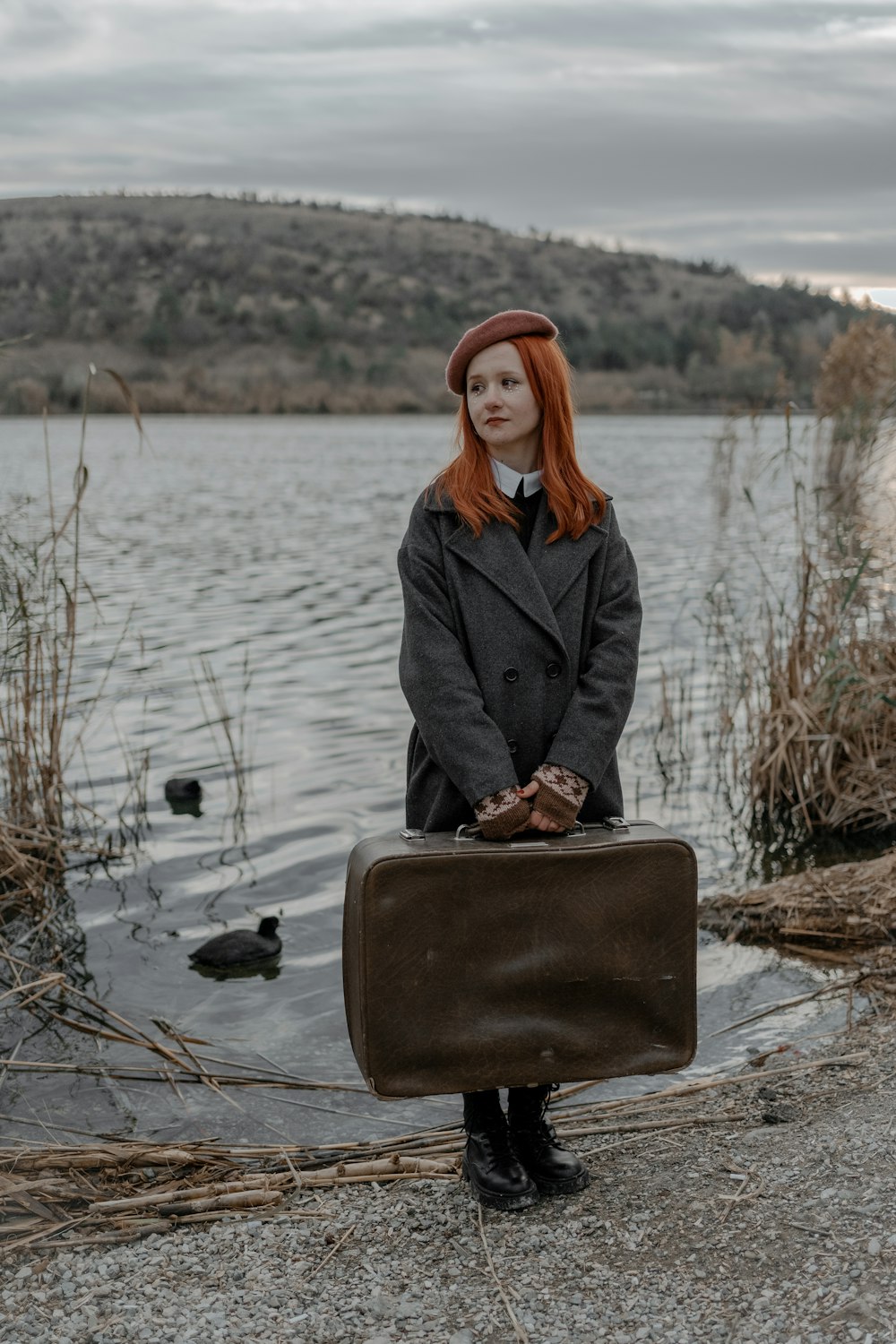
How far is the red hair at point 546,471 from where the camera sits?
3.05m

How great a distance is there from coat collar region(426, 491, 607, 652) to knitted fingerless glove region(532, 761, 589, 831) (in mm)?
286

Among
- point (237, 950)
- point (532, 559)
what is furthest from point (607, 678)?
point (237, 950)

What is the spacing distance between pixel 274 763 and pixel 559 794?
517 cm

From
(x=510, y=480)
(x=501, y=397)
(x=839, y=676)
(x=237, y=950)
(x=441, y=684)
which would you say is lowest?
(x=237, y=950)

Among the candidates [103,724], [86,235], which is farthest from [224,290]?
[103,724]

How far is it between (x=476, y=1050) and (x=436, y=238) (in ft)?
256

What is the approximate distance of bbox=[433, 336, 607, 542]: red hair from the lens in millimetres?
3051

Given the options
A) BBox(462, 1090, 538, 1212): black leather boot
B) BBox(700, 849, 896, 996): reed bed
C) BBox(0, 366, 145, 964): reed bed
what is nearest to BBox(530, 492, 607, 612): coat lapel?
BBox(462, 1090, 538, 1212): black leather boot

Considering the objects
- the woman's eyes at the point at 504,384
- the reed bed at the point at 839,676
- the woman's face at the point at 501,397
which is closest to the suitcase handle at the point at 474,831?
the woman's face at the point at 501,397

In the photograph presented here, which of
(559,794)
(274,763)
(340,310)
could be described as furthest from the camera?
(340,310)

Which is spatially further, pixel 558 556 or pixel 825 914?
pixel 825 914

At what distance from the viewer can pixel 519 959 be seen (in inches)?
109

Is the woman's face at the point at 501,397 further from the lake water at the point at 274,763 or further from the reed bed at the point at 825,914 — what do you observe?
the reed bed at the point at 825,914

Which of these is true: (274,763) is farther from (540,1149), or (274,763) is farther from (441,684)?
(441,684)
